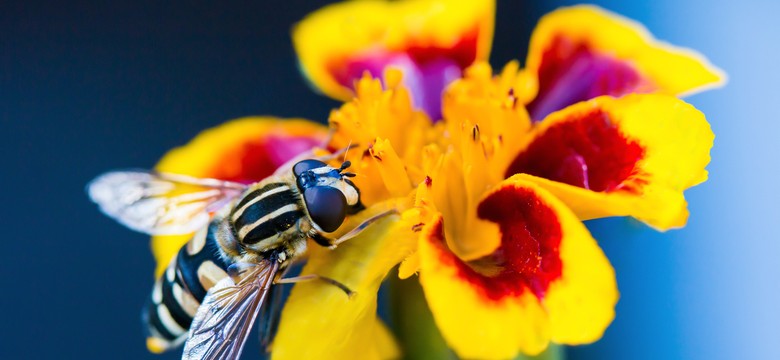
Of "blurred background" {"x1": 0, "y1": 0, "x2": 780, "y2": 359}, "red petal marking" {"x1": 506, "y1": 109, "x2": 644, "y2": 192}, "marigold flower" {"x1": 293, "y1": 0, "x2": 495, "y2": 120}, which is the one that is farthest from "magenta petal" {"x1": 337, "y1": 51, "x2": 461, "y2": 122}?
"blurred background" {"x1": 0, "y1": 0, "x2": 780, "y2": 359}

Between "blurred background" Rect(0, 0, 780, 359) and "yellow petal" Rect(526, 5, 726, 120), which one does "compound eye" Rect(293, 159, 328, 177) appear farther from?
"blurred background" Rect(0, 0, 780, 359)

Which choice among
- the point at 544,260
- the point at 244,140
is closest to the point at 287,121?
the point at 244,140

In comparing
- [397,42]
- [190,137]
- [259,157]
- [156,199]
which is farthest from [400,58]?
[190,137]

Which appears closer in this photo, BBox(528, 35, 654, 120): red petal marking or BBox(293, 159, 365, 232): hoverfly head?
BBox(293, 159, 365, 232): hoverfly head

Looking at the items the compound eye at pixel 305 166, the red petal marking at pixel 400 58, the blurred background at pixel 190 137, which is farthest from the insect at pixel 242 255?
the blurred background at pixel 190 137

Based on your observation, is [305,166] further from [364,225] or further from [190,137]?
[190,137]

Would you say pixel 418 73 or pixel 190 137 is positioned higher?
pixel 418 73

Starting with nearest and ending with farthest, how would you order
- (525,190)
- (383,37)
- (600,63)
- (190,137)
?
(525,190), (600,63), (383,37), (190,137)
